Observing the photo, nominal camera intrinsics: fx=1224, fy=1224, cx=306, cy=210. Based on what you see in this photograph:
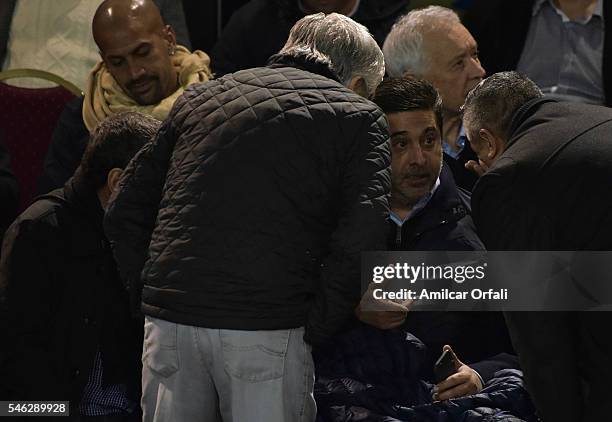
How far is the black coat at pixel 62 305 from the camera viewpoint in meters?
3.79

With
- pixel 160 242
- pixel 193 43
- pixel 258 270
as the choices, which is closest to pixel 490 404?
pixel 258 270

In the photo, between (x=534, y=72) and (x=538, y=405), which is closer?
(x=538, y=405)

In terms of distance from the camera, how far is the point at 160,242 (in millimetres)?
3361

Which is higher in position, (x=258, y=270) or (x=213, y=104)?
(x=213, y=104)

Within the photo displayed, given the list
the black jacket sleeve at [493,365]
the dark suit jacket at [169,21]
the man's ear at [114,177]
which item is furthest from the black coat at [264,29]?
the black jacket sleeve at [493,365]

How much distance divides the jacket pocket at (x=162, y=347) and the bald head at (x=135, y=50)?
4.88 feet

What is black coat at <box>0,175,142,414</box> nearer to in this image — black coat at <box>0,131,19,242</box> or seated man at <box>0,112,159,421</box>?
seated man at <box>0,112,159,421</box>

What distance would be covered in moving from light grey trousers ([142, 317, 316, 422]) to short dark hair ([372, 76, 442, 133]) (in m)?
0.96

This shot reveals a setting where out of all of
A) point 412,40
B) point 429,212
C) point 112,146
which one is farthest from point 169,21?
point 429,212

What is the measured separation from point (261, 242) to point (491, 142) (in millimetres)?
798

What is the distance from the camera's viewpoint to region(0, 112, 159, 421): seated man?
379cm

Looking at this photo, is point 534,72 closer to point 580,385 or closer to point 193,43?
point 193,43

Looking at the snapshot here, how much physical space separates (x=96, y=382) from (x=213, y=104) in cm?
107

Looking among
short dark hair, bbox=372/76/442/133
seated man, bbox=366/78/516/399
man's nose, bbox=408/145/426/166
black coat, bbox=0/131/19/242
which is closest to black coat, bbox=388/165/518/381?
seated man, bbox=366/78/516/399
